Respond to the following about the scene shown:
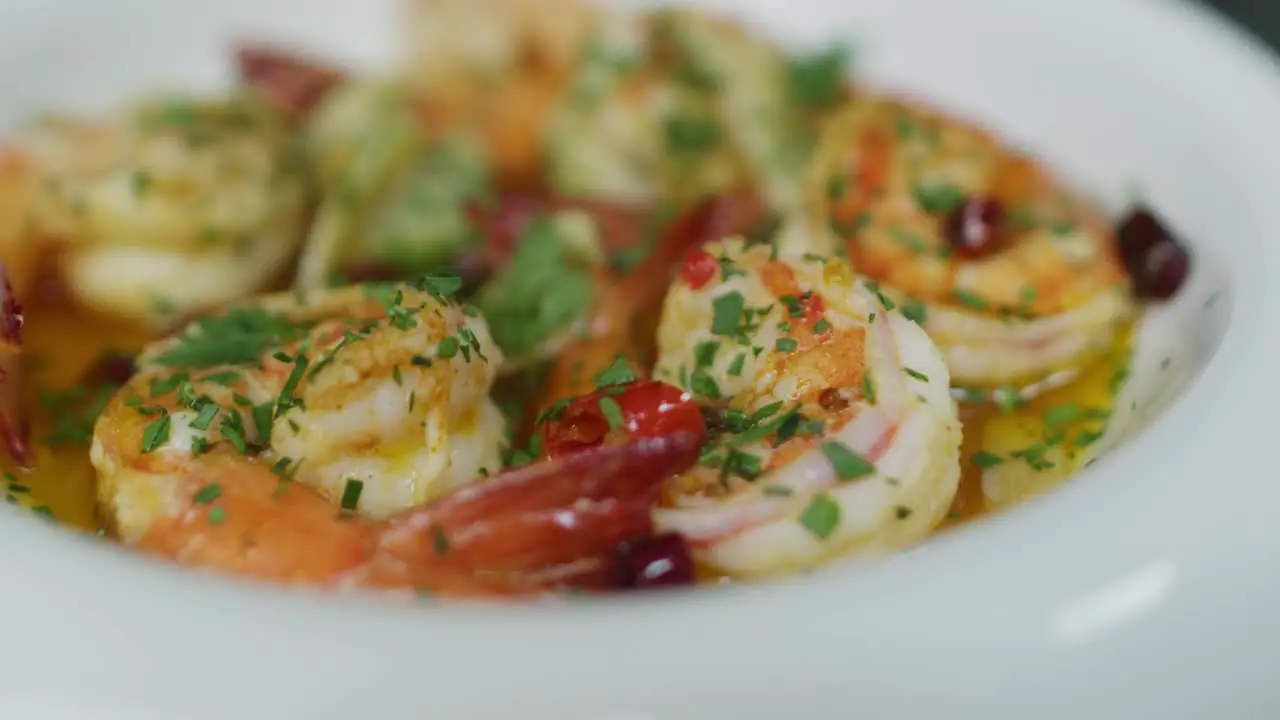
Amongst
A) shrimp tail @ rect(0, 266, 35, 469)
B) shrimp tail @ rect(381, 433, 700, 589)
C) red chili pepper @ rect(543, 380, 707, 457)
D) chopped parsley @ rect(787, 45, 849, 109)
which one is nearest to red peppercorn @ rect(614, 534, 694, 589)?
shrimp tail @ rect(381, 433, 700, 589)

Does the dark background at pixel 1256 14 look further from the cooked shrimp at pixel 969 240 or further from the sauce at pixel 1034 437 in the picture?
the sauce at pixel 1034 437

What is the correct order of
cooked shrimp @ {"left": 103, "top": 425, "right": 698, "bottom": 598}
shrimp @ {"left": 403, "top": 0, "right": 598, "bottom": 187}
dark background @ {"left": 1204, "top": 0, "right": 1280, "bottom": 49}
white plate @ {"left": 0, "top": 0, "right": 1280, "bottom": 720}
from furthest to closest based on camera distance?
1. dark background @ {"left": 1204, "top": 0, "right": 1280, "bottom": 49}
2. shrimp @ {"left": 403, "top": 0, "right": 598, "bottom": 187}
3. cooked shrimp @ {"left": 103, "top": 425, "right": 698, "bottom": 598}
4. white plate @ {"left": 0, "top": 0, "right": 1280, "bottom": 720}

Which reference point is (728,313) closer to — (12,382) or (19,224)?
(12,382)

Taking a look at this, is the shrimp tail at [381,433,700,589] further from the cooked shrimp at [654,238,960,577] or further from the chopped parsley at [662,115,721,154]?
the chopped parsley at [662,115,721,154]

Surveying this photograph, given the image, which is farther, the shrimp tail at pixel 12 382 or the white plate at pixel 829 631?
the shrimp tail at pixel 12 382

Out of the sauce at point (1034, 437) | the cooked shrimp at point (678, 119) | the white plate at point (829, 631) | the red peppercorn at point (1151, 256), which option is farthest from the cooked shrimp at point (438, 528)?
the cooked shrimp at point (678, 119)

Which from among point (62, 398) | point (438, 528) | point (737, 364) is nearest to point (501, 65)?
point (62, 398)
